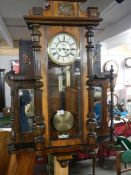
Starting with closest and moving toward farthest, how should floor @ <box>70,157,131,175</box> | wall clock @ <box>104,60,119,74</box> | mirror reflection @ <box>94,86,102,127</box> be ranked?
mirror reflection @ <box>94,86,102,127</box> < floor @ <box>70,157,131,175</box> < wall clock @ <box>104,60,119,74</box>

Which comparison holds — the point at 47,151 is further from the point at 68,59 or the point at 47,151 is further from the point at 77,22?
the point at 77,22

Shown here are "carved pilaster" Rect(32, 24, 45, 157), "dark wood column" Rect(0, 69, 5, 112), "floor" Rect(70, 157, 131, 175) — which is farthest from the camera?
"dark wood column" Rect(0, 69, 5, 112)

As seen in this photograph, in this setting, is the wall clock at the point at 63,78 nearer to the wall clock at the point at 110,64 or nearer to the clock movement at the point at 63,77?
the clock movement at the point at 63,77

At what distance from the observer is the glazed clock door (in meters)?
1.65

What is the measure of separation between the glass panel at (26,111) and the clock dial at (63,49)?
363 millimetres

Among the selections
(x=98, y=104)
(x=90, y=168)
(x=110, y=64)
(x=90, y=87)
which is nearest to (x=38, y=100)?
(x=90, y=87)

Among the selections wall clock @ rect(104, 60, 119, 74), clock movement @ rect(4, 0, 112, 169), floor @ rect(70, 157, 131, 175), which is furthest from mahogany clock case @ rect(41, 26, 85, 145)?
wall clock @ rect(104, 60, 119, 74)

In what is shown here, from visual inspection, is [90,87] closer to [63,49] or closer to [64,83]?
[64,83]

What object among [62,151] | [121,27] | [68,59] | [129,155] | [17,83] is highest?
[121,27]

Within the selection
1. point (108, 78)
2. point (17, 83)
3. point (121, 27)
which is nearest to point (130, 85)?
point (121, 27)

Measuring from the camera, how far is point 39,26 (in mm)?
1586

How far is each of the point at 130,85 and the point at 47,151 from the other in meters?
5.55

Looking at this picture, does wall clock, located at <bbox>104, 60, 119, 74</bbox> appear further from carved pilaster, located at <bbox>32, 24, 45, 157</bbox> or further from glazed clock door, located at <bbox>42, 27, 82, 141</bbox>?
carved pilaster, located at <bbox>32, 24, 45, 157</bbox>

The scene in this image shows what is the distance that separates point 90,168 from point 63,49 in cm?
284
